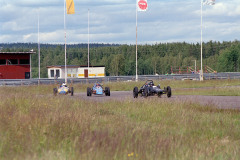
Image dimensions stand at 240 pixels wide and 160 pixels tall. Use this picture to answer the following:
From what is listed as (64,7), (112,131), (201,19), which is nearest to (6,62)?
(64,7)

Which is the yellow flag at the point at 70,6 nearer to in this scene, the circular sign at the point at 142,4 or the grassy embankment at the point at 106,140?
the circular sign at the point at 142,4

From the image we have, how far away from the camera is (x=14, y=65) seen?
230 ft

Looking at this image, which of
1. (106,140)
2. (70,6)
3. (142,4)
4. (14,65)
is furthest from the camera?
(14,65)

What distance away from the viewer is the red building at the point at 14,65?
6931 centimetres

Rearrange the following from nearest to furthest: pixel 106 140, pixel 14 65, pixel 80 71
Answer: pixel 106 140, pixel 14 65, pixel 80 71

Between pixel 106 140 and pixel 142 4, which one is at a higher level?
pixel 142 4

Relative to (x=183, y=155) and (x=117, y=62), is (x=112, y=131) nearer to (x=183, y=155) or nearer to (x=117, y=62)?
(x=183, y=155)

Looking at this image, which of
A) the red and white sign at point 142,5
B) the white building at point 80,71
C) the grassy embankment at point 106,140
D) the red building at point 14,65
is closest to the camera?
the grassy embankment at point 106,140

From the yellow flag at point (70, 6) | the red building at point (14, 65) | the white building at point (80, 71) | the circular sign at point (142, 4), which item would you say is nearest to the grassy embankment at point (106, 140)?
the yellow flag at point (70, 6)

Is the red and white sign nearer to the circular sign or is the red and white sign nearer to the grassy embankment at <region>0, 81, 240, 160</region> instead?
the circular sign

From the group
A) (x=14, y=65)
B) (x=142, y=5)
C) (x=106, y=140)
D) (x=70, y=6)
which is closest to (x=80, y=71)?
(x=14, y=65)

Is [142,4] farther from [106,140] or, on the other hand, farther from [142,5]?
[106,140]

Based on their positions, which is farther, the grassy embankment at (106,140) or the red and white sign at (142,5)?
the red and white sign at (142,5)

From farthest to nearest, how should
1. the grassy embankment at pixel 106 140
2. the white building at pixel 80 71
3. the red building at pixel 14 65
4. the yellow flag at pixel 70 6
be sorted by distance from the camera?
the white building at pixel 80 71, the red building at pixel 14 65, the yellow flag at pixel 70 6, the grassy embankment at pixel 106 140
